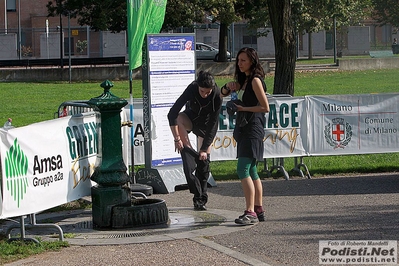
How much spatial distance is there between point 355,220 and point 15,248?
377 cm

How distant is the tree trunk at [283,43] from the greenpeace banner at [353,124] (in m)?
2.37

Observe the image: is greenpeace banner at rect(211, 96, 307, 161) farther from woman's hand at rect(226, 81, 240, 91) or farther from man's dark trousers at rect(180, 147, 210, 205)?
woman's hand at rect(226, 81, 240, 91)

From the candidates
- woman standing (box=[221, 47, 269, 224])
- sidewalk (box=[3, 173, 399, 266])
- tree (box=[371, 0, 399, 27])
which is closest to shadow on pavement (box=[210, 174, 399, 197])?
sidewalk (box=[3, 173, 399, 266])

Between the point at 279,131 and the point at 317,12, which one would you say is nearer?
the point at 279,131

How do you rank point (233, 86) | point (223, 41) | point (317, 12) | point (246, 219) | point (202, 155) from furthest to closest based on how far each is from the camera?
1. point (317, 12)
2. point (223, 41)
3. point (202, 155)
4. point (233, 86)
5. point (246, 219)

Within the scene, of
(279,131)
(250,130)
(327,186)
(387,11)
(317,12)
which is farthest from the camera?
(387,11)

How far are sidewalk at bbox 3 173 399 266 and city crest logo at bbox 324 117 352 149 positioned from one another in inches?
70.8

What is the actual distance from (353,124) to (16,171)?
688cm

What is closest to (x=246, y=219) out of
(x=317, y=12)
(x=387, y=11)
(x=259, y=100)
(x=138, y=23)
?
(x=259, y=100)

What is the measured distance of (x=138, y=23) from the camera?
1081 cm

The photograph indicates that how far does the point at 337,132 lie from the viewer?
12.9m

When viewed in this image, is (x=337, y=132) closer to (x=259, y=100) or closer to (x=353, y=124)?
(x=353, y=124)

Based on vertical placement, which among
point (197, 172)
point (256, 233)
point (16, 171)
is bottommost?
point (256, 233)

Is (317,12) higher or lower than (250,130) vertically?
higher
